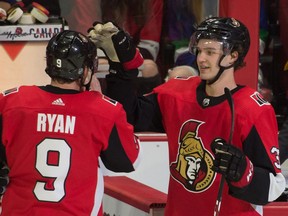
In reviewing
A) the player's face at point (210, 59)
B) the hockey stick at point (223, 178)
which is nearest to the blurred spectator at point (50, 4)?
the player's face at point (210, 59)

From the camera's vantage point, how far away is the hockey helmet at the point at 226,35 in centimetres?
280

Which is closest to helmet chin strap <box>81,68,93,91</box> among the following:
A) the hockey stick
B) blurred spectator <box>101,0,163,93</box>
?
the hockey stick

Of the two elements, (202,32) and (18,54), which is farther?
(18,54)

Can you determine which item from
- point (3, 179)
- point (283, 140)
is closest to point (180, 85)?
point (3, 179)

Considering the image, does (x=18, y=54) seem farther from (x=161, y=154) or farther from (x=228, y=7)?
(x=228, y=7)

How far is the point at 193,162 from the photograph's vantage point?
9.30ft

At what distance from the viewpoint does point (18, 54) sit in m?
4.60

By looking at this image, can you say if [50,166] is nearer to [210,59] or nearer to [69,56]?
[69,56]

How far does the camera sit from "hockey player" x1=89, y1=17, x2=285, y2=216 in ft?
8.87

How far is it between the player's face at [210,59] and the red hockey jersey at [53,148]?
32 cm

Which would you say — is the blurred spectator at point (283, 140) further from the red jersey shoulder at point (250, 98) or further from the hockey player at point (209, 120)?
the red jersey shoulder at point (250, 98)

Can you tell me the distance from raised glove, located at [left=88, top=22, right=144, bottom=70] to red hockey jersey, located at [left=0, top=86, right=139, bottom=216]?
0.86 ft

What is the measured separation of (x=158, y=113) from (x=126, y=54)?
24 centimetres

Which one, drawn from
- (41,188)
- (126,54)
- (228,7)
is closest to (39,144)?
(41,188)
